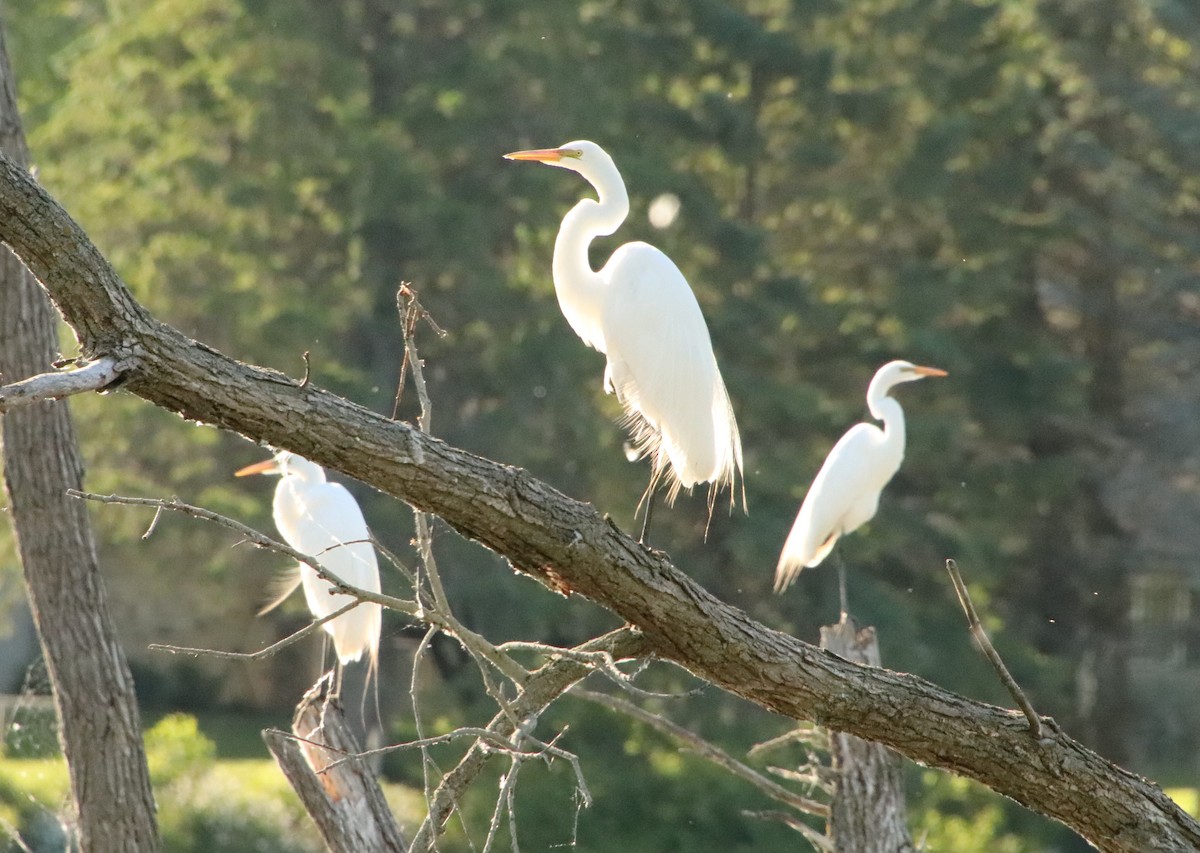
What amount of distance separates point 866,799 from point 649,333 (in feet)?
4.72

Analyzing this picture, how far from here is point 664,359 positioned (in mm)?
4543

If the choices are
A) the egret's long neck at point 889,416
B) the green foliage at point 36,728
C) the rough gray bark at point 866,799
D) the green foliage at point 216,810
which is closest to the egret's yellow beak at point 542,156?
the rough gray bark at point 866,799

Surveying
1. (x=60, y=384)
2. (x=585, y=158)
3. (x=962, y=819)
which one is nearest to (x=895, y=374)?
(x=585, y=158)

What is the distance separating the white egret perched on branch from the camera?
177 inches

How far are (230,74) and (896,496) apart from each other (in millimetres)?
5574

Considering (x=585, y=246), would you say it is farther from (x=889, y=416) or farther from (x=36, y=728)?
(x=36, y=728)

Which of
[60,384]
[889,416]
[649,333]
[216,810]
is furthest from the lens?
[216,810]

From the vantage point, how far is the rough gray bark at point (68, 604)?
4258mm

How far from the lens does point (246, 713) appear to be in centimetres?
1462

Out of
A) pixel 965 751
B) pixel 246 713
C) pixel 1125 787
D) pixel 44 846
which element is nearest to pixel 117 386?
pixel 965 751

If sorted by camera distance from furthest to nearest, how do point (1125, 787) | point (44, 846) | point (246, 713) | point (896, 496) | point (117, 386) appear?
point (246, 713), point (896, 496), point (44, 846), point (1125, 787), point (117, 386)

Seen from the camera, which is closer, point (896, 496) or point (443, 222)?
point (443, 222)

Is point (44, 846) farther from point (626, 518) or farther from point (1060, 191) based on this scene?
point (1060, 191)

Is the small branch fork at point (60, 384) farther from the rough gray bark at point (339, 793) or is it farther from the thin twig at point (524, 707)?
the rough gray bark at point (339, 793)
